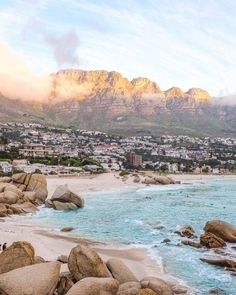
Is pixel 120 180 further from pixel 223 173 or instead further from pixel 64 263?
pixel 64 263

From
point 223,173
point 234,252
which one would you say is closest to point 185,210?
point 234,252

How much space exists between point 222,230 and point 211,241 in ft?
10.2

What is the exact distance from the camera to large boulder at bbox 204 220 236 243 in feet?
111

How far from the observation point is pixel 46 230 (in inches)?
1422

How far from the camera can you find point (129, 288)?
55.6 ft

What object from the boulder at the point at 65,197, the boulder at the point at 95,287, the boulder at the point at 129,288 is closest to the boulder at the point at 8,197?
the boulder at the point at 65,197

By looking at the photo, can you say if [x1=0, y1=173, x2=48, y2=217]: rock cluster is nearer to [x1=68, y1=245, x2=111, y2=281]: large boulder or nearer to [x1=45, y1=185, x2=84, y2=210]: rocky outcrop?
[x1=45, y1=185, x2=84, y2=210]: rocky outcrop

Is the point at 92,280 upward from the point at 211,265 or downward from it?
upward

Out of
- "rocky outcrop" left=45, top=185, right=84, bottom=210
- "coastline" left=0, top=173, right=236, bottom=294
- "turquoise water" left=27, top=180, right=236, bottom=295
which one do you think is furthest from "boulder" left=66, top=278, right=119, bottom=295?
"rocky outcrop" left=45, top=185, right=84, bottom=210

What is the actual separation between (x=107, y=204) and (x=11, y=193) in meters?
15.8

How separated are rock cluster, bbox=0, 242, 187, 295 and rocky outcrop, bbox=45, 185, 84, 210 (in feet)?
104

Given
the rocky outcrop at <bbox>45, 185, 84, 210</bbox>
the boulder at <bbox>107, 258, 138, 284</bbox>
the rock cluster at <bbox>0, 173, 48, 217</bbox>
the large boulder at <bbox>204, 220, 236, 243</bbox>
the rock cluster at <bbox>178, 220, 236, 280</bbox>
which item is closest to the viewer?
the boulder at <bbox>107, 258, 138, 284</bbox>

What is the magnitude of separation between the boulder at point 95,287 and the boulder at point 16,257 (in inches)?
116

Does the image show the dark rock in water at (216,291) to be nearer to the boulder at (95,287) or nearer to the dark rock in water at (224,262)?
the dark rock in water at (224,262)
